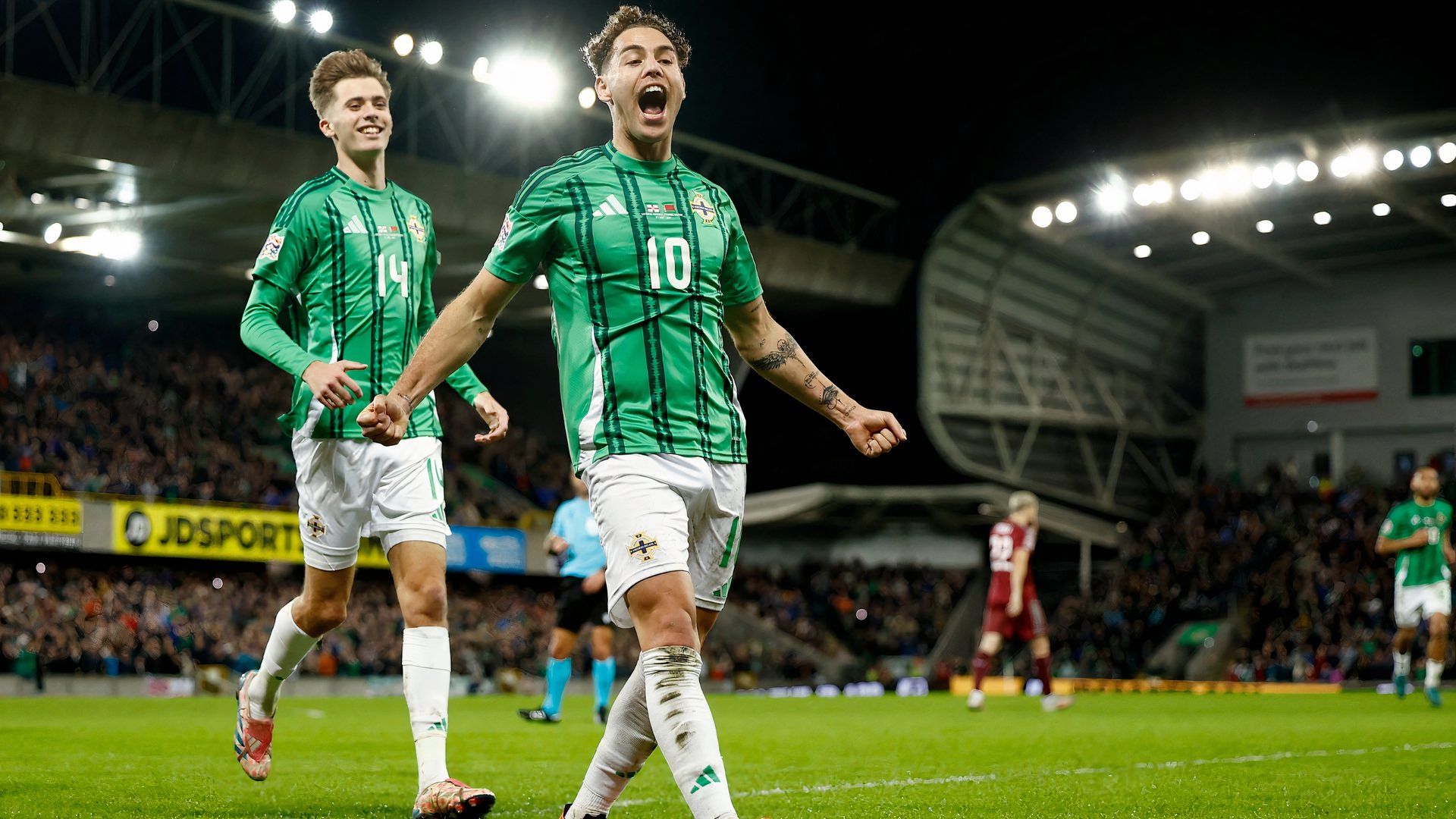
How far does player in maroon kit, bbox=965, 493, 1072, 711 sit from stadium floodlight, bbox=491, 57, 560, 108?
14.3 meters

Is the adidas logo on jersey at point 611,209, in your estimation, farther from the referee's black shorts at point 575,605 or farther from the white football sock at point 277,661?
the referee's black shorts at point 575,605

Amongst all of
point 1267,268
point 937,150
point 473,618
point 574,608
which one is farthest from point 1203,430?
point 574,608

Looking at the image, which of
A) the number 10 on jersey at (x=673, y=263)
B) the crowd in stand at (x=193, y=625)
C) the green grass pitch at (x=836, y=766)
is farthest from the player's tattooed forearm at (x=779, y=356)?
the crowd in stand at (x=193, y=625)

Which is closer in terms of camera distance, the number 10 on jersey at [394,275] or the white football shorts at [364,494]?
the white football shorts at [364,494]

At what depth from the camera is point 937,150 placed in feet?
115

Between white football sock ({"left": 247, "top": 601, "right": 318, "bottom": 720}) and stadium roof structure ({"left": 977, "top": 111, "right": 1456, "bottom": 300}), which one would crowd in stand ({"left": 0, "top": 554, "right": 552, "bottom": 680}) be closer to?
stadium roof structure ({"left": 977, "top": 111, "right": 1456, "bottom": 300})

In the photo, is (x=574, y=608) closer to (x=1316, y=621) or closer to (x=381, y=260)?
(x=381, y=260)

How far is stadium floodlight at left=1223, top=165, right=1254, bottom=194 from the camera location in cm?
3142

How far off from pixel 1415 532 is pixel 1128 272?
2462cm

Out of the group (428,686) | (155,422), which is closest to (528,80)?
(155,422)

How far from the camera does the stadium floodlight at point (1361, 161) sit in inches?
1185

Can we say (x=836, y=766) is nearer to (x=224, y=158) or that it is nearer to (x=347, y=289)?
(x=347, y=289)

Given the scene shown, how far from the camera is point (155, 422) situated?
3212 cm

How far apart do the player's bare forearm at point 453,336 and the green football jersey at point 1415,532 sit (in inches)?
518
